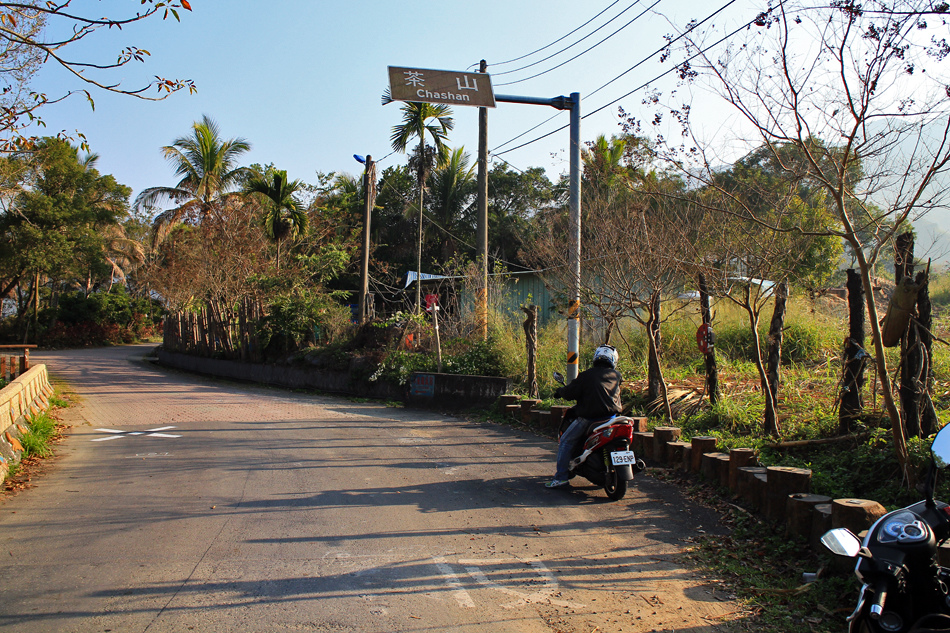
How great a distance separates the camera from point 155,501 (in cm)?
689

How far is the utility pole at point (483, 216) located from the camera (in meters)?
16.7

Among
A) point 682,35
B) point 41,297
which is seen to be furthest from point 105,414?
point 41,297

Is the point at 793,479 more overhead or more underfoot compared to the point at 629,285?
more underfoot

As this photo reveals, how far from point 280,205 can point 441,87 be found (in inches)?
654

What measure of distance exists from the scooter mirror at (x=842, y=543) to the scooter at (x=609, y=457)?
4.27 meters

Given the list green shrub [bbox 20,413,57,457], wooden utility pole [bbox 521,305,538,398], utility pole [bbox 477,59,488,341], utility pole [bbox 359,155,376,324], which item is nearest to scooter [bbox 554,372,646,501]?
wooden utility pole [bbox 521,305,538,398]

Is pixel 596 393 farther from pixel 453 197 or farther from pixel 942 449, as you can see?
pixel 453 197

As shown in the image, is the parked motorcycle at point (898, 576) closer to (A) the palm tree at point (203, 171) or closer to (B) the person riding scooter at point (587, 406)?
(B) the person riding scooter at point (587, 406)

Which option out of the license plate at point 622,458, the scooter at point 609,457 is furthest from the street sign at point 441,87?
the license plate at point 622,458

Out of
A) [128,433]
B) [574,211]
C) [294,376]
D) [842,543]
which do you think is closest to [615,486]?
[842,543]

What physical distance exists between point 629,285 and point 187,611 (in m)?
8.24

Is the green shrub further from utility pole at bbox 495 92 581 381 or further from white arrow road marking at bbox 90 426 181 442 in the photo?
utility pole at bbox 495 92 581 381

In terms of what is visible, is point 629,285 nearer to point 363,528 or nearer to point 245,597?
point 363,528

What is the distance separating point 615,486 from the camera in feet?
23.0
